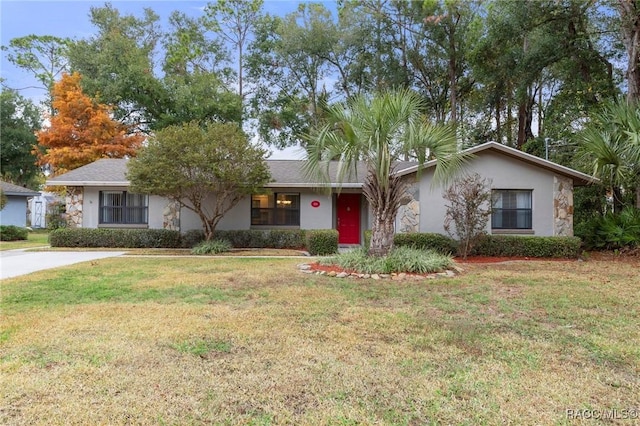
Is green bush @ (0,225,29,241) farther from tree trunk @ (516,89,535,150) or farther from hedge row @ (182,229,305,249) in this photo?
tree trunk @ (516,89,535,150)

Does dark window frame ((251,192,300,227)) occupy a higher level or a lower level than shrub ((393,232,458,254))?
higher

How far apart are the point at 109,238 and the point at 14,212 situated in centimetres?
1383

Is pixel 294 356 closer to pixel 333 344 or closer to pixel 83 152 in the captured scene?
pixel 333 344

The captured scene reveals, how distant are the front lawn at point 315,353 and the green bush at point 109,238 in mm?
7440

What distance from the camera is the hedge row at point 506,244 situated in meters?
11.5

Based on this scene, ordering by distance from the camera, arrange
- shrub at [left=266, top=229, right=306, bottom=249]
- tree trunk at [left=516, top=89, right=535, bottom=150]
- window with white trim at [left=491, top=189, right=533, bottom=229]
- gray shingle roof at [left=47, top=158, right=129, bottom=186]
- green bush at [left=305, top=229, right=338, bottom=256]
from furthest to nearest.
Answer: tree trunk at [left=516, top=89, right=535, bottom=150] < shrub at [left=266, top=229, right=306, bottom=249] < gray shingle roof at [left=47, top=158, right=129, bottom=186] < green bush at [left=305, top=229, right=338, bottom=256] < window with white trim at [left=491, top=189, right=533, bottom=229]

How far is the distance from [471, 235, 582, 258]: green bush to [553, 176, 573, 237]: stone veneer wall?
78cm

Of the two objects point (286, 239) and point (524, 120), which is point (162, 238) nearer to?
point (286, 239)

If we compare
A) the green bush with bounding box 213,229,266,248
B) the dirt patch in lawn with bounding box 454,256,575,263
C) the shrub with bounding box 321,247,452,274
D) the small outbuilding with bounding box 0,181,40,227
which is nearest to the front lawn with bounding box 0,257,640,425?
the shrub with bounding box 321,247,452,274

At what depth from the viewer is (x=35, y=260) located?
1057 centimetres

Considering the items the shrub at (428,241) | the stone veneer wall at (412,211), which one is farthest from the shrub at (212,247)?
the stone veneer wall at (412,211)

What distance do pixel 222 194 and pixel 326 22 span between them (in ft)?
57.2

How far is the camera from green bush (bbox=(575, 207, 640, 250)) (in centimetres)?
1140

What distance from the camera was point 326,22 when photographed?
81.8 feet
